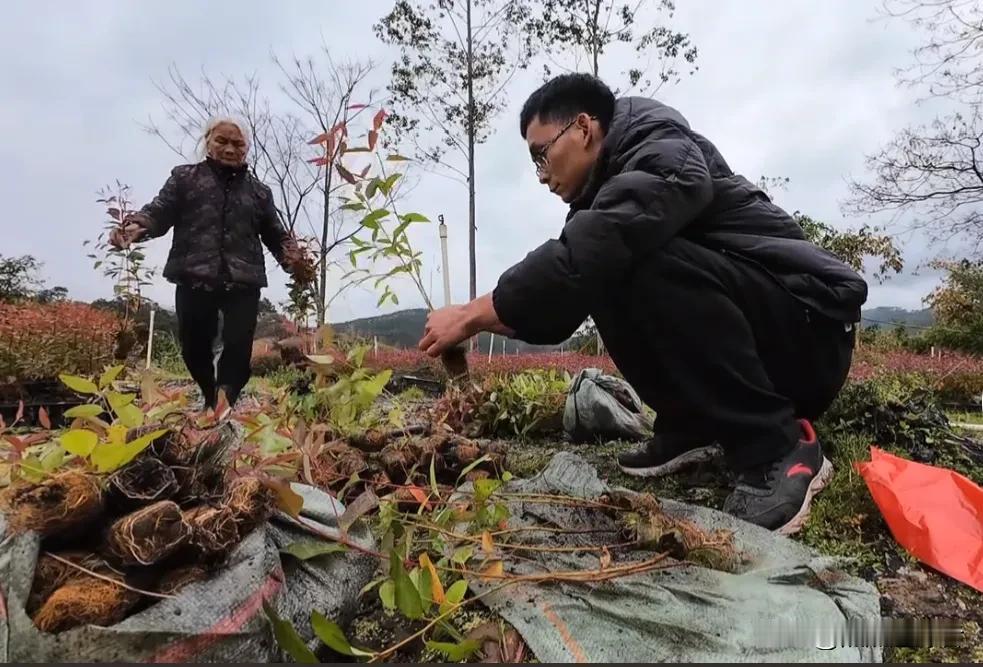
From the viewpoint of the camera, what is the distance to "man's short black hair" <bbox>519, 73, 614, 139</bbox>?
1.77m

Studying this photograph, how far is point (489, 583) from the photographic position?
3.89 feet

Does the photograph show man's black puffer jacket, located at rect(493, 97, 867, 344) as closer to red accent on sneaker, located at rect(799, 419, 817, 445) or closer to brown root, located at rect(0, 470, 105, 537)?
red accent on sneaker, located at rect(799, 419, 817, 445)

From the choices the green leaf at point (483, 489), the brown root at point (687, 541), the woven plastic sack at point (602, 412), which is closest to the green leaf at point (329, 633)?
→ the green leaf at point (483, 489)

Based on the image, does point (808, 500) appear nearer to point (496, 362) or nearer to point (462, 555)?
point (462, 555)

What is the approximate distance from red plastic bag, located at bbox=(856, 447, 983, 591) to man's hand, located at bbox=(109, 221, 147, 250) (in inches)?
128

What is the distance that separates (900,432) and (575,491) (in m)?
1.30

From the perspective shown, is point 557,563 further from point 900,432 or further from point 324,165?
point 900,432

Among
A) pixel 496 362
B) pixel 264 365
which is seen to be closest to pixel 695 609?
pixel 496 362

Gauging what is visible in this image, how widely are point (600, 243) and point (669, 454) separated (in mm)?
946

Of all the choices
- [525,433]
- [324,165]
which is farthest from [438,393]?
[324,165]

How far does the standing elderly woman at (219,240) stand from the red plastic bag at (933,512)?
280 centimetres

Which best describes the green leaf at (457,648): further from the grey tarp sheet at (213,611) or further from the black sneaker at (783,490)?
the black sneaker at (783,490)

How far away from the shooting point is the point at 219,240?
343 cm

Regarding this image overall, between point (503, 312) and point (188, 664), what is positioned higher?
point (503, 312)
